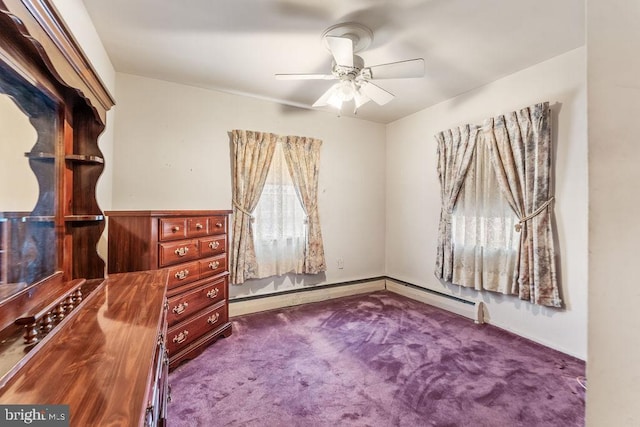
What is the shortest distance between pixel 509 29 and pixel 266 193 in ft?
8.52

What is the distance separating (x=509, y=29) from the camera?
6.59 ft

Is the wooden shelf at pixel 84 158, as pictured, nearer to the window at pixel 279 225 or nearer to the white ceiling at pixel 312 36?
the white ceiling at pixel 312 36

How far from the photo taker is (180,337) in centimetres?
212

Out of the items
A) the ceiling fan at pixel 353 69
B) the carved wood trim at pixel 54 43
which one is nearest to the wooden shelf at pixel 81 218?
the carved wood trim at pixel 54 43

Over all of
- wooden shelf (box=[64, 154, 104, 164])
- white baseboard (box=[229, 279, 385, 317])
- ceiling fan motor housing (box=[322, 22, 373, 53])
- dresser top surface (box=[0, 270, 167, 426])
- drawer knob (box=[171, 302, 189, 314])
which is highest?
ceiling fan motor housing (box=[322, 22, 373, 53])

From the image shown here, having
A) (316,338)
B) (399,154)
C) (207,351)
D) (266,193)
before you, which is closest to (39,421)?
(207,351)

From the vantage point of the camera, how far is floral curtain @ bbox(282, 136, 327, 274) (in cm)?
347

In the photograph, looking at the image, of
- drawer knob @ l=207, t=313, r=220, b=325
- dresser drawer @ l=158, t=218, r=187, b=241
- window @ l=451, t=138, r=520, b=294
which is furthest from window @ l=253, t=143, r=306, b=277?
window @ l=451, t=138, r=520, b=294

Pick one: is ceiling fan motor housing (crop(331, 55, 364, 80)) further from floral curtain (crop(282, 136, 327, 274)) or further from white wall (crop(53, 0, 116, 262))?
white wall (crop(53, 0, 116, 262))

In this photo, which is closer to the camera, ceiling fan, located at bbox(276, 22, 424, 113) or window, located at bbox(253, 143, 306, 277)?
ceiling fan, located at bbox(276, 22, 424, 113)

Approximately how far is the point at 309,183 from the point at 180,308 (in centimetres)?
201

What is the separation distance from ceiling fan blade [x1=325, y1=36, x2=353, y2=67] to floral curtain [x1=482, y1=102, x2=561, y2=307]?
1.66 meters

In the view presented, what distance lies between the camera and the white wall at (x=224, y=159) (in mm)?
2721

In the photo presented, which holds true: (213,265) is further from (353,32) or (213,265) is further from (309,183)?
(353,32)
